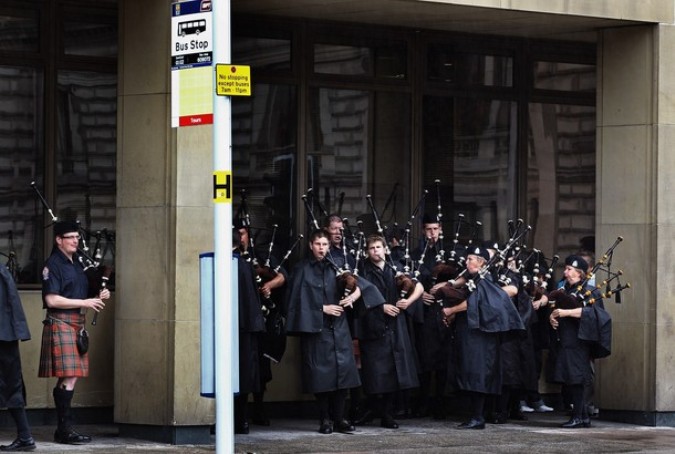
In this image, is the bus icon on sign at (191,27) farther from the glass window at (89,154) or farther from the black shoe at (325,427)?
the black shoe at (325,427)

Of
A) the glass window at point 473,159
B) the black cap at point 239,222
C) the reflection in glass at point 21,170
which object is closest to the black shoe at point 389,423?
the black cap at point 239,222

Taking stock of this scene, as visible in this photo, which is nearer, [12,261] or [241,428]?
[241,428]

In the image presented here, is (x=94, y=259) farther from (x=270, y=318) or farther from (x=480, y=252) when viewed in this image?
(x=480, y=252)

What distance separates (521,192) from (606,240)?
5.94 feet

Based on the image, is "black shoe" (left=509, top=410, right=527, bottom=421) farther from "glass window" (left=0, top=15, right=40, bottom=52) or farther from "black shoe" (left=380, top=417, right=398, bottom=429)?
"glass window" (left=0, top=15, right=40, bottom=52)

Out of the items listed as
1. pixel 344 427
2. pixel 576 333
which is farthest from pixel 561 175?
pixel 344 427

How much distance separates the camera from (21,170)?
52.0 ft

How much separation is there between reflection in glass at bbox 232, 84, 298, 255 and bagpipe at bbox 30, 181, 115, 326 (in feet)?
5.11

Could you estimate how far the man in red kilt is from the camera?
46.9 feet

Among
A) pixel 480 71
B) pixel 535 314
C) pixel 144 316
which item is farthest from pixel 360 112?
pixel 144 316

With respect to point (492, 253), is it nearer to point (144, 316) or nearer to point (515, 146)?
point (515, 146)

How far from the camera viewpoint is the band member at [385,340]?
1616 cm

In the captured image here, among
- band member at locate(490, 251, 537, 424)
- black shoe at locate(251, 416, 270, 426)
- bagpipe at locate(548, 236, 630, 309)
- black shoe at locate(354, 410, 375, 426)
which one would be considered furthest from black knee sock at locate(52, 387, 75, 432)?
bagpipe at locate(548, 236, 630, 309)

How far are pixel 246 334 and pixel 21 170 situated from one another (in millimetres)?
2831
